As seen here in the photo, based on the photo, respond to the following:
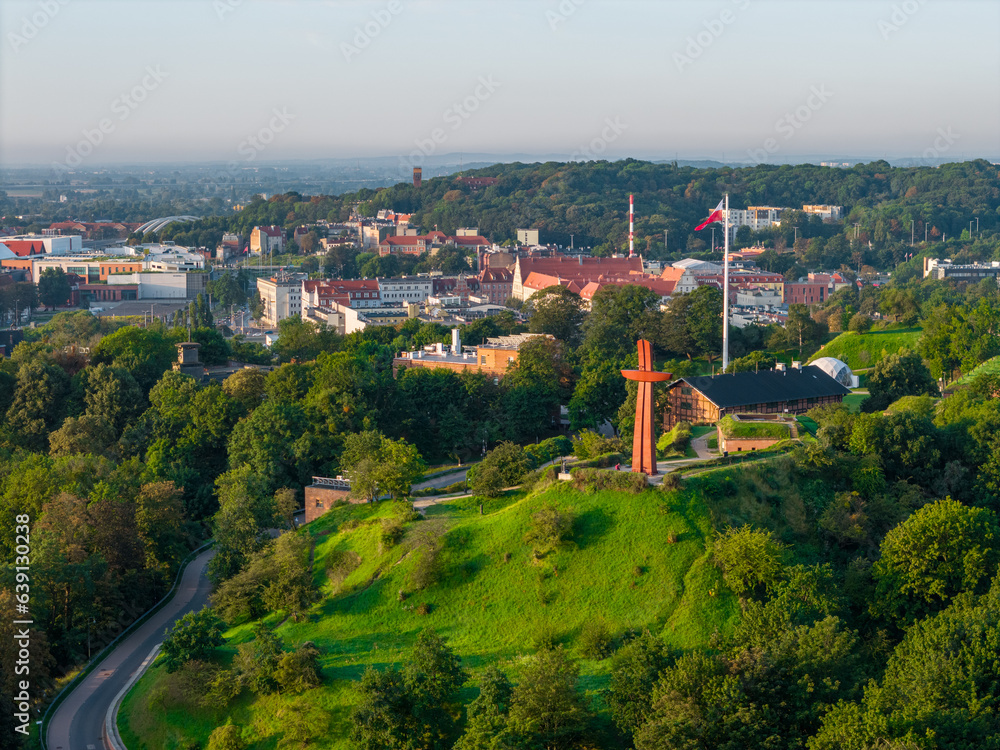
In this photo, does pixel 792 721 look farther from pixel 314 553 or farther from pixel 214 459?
pixel 214 459

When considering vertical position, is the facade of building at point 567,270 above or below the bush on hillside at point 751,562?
above

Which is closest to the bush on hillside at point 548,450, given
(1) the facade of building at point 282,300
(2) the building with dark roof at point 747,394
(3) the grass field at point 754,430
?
(2) the building with dark roof at point 747,394

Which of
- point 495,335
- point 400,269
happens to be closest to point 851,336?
point 495,335

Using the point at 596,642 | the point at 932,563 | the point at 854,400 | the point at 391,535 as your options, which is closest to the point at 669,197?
the point at 854,400

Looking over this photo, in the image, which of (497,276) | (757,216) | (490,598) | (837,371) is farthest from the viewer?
(757,216)

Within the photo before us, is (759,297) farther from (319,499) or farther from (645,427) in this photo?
(645,427)

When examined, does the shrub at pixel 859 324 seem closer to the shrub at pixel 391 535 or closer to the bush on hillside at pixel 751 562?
the bush on hillside at pixel 751 562

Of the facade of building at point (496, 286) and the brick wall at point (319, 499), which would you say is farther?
the facade of building at point (496, 286)
